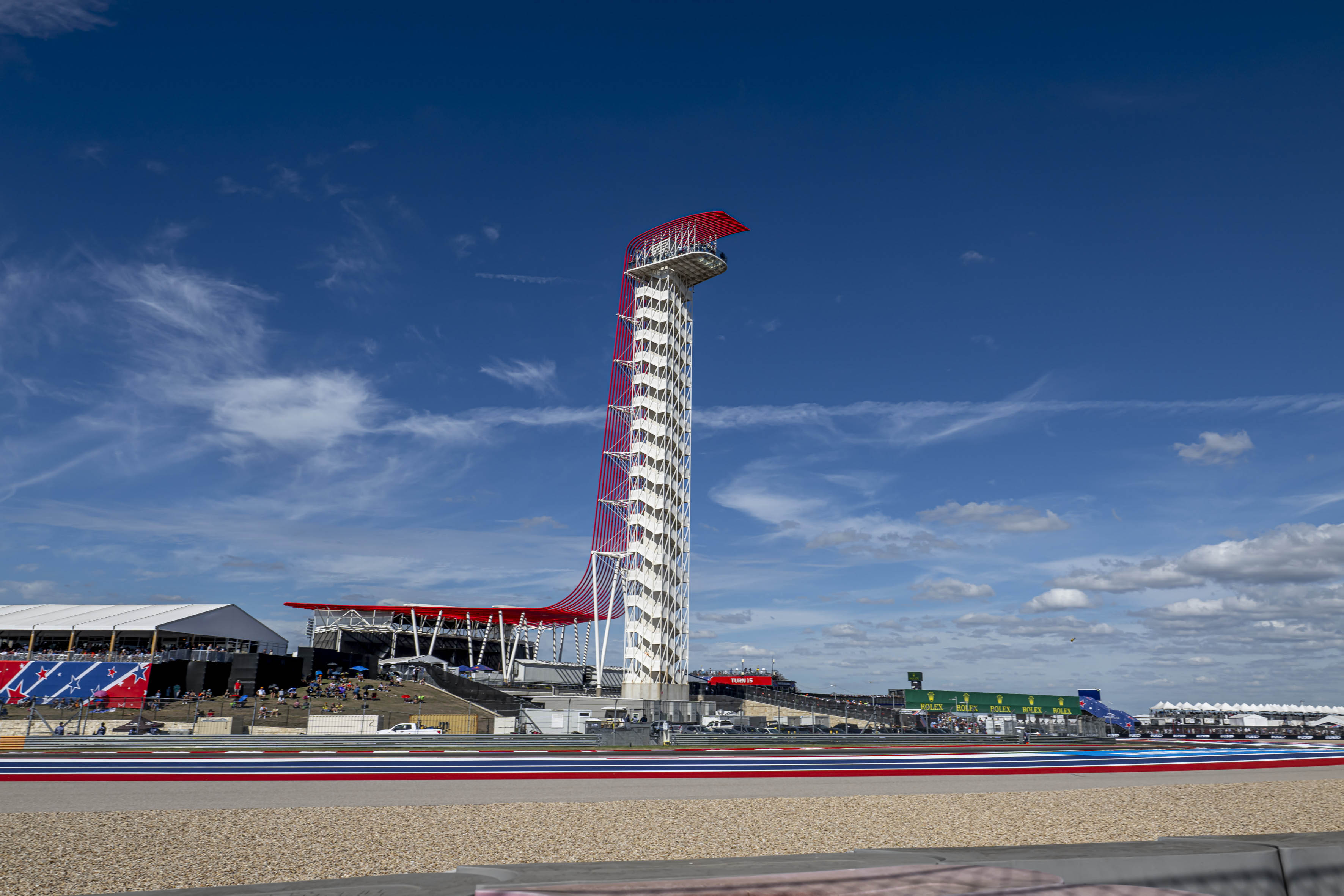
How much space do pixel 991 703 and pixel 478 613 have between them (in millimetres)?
46695

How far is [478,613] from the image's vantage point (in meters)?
78.7

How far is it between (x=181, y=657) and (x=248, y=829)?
159 feet

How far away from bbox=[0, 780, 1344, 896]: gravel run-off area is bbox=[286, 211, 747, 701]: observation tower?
54148 millimetres

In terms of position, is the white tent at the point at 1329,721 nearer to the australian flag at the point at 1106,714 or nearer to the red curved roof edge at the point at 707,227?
the australian flag at the point at 1106,714

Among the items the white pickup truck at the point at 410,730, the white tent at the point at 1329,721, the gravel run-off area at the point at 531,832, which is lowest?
the white tent at the point at 1329,721

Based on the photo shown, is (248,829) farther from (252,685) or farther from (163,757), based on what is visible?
(252,685)

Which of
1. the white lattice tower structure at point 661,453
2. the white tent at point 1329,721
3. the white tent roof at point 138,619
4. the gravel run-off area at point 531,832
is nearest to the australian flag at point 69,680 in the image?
the white tent roof at point 138,619

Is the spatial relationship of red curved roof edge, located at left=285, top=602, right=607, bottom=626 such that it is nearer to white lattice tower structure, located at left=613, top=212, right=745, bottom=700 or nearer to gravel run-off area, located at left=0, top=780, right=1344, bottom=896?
white lattice tower structure, located at left=613, top=212, right=745, bottom=700

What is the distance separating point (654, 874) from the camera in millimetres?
5449

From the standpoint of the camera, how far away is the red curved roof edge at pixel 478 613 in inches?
3059

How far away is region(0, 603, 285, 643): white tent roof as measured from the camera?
6191 centimetres

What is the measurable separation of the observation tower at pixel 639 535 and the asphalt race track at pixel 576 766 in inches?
1514

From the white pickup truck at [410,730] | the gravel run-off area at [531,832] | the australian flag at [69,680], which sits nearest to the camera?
the gravel run-off area at [531,832]

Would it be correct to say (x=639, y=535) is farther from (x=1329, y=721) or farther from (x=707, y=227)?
(x=1329, y=721)
